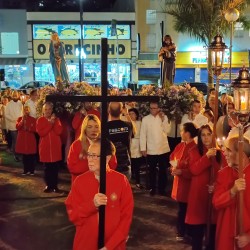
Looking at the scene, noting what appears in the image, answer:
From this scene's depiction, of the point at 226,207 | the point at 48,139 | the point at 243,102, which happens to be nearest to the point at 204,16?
the point at 48,139

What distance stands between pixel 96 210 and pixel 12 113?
32.0 ft

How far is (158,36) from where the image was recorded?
37.1 m

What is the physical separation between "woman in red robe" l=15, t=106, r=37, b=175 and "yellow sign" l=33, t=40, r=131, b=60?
1014 inches

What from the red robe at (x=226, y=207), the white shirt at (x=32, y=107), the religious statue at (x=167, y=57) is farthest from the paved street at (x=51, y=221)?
the religious statue at (x=167, y=57)

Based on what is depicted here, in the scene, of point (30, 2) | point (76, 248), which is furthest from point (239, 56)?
point (76, 248)

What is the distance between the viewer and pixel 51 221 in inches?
288

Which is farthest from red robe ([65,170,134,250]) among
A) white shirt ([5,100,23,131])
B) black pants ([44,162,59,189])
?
white shirt ([5,100,23,131])

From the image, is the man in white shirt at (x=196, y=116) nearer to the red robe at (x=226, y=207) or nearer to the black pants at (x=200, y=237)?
the black pants at (x=200, y=237)

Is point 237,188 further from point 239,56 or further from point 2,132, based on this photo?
point 239,56

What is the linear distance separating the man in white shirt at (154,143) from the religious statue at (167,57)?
11.1ft

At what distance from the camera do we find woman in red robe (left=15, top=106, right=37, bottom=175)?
35.3 ft

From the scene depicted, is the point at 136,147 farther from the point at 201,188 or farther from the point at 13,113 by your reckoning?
the point at 13,113

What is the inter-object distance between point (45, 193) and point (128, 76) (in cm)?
2871

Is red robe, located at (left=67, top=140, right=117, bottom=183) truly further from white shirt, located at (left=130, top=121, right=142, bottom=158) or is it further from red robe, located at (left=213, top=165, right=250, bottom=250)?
Result: white shirt, located at (left=130, top=121, right=142, bottom=158)
